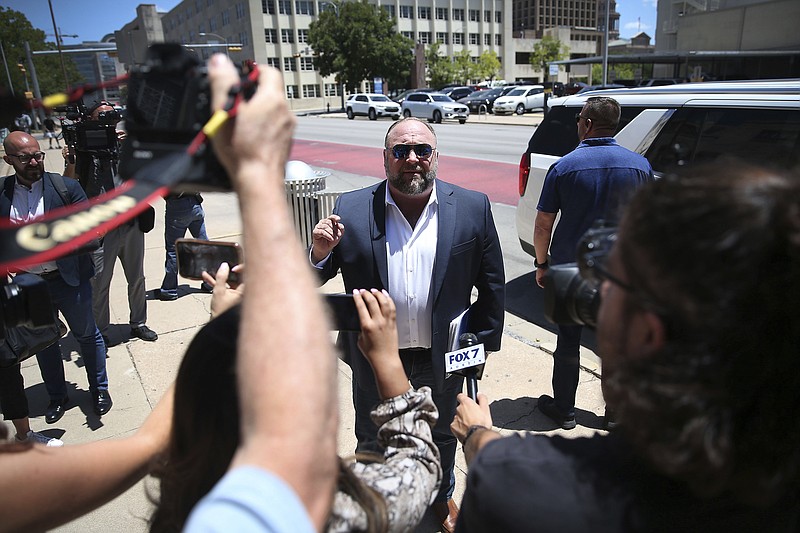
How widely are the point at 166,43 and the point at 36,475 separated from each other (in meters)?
0.89

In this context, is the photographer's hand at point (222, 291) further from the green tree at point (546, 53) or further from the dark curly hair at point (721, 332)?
the green tree at point (546, 53)

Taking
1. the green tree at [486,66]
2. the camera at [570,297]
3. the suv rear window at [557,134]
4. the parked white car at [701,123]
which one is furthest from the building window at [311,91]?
the camera at [570,297]

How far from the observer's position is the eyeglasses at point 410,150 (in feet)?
9.44

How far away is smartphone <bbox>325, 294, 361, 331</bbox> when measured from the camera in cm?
144

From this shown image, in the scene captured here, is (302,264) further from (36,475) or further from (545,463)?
(36,475)

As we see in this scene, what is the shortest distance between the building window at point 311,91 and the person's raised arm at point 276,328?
252ft

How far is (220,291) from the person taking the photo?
147 centimetres

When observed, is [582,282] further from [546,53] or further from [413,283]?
[546,53]

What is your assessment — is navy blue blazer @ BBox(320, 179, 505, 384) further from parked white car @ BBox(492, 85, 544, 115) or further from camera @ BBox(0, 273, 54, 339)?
parked white car @ BBox(492, 85, 544, 115)

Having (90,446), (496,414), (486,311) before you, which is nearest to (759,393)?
(90,446)

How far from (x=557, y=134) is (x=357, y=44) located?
2030 inches

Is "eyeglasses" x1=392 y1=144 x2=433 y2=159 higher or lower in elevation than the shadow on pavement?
higher

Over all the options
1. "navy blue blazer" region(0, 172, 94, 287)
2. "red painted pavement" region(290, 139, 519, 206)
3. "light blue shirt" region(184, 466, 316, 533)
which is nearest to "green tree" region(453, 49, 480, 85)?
"red painted pavement" region(290, 139, 519, 206)

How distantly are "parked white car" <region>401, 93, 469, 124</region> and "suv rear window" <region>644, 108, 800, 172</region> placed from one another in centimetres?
2715
